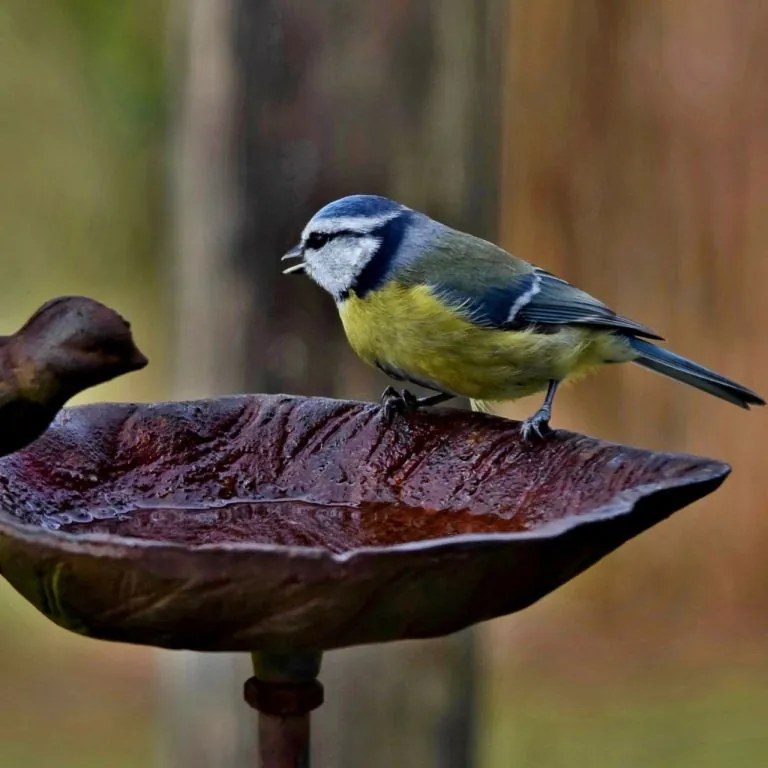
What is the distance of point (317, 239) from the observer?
2.29 metres

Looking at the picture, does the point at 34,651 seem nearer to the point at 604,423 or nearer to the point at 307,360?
the point at 604,423

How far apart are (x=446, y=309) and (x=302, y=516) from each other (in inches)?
22.0

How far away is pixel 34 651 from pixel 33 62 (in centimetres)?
276

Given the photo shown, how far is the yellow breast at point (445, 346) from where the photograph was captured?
222cm

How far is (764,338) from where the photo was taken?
462 centimetres

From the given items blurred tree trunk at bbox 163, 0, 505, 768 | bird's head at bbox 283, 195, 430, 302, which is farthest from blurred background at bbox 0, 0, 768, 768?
bird's head at bbox 283, 195, 430, 302

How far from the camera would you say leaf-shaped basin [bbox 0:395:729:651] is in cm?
123

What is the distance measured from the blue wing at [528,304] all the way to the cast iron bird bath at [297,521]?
0.34 m

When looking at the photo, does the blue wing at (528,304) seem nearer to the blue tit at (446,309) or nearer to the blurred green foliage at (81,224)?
the blue tit at (446,309)

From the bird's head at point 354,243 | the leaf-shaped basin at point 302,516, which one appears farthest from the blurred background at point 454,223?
the leaf-shaped basin at point 302,516

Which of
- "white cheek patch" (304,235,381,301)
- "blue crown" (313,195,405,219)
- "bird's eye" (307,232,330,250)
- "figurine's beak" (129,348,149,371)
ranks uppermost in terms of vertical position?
"blue crown" (313,195,405,219)

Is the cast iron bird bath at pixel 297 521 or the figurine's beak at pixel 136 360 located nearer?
the cast iron bird bath at pixel 297 521

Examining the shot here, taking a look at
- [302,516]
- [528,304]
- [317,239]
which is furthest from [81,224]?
[302,516]

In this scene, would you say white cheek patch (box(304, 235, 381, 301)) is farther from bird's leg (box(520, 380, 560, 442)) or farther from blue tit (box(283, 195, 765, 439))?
bird's leg (box(520, 380, 560, 442))
